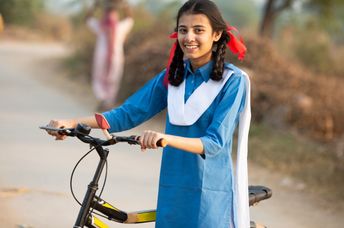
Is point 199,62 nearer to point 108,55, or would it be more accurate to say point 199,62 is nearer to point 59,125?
point 59,125

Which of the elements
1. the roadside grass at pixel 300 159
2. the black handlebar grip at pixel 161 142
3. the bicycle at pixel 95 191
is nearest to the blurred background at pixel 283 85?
the roadside grass at pixel 300 159

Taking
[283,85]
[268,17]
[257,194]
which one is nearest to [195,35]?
[257,194]

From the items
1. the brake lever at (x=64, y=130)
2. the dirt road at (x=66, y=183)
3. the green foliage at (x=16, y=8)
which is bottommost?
the brake lever at (x=64, y=130)

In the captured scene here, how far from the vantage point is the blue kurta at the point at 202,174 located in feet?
9.83

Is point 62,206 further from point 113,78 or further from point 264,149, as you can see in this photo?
point 113,78

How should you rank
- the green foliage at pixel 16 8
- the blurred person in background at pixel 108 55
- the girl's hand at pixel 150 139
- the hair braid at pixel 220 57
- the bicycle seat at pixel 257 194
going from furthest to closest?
the green foliage at pixel 16 8, the blurred person in background at pixel 108 55, the bicycle seat at pixel 257 194, the hair braid at pixel 220 57, the girl's hand at pixel 150 139

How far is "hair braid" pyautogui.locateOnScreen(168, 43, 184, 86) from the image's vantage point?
123 inches

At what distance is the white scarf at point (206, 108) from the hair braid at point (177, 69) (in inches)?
0.9

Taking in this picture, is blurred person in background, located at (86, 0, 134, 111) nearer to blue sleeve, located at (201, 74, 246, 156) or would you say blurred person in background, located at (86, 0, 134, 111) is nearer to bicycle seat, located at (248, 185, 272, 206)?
bicycle seat, located at (248, 185, 272, 206)

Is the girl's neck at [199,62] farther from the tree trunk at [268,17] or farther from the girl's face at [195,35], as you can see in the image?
the tree trunk at [268,17]

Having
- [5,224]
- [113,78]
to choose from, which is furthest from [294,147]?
[5,224]

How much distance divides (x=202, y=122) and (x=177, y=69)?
0.31 meters

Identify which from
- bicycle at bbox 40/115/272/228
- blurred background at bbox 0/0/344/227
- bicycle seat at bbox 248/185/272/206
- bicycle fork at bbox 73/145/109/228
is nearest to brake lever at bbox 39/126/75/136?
bicycle at bbox 40/115/272/228

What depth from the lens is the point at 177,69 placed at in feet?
10.4
